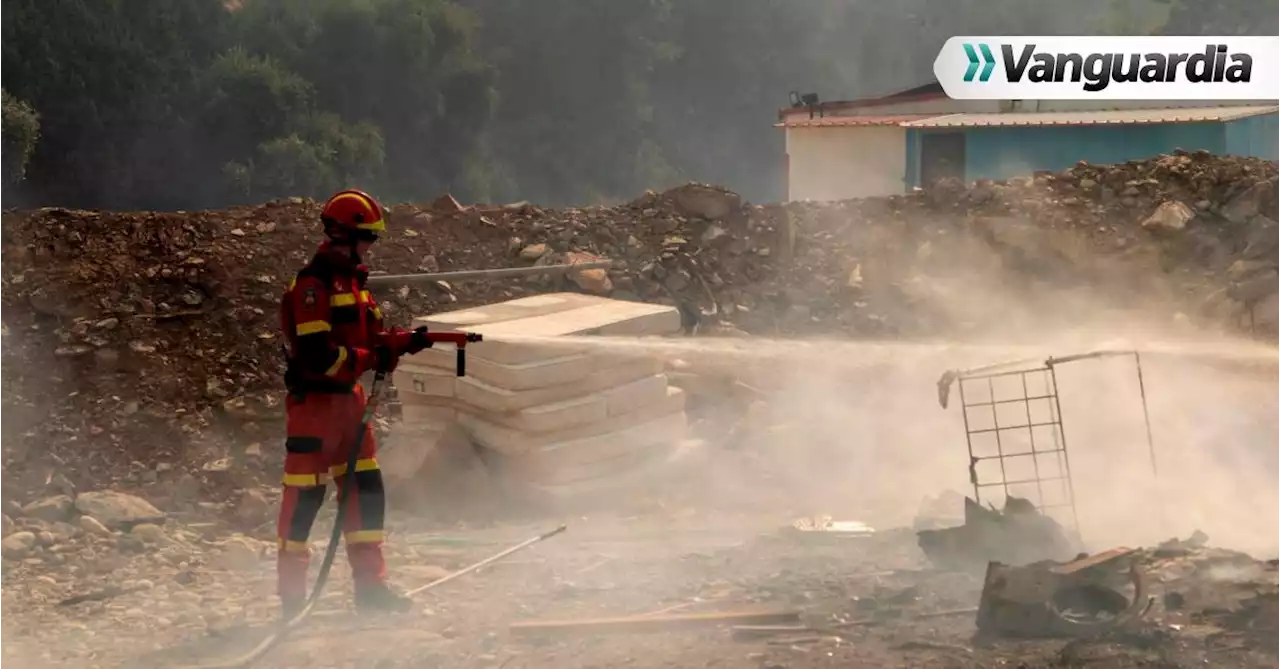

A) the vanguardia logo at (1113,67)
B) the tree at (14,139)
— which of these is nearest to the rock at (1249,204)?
the vanguardia logo at (1113,67)

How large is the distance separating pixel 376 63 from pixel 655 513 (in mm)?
28986

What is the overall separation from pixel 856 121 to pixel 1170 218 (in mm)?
12302

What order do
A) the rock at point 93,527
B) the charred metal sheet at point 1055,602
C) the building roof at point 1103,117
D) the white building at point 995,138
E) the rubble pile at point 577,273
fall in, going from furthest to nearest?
the white building at point 995,138, the building roof at point 1103,117, the rubble pile at point 577,273, the rock at point 93,527, the charred metal sheet at point 1055,602

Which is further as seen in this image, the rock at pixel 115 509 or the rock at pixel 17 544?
the rock at pixel 115 509

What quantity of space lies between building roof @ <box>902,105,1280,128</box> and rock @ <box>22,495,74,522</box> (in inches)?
677

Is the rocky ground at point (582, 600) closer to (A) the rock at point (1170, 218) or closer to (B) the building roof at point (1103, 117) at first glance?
(A) the rock at point (1170, 218)

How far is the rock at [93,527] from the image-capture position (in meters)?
6.92

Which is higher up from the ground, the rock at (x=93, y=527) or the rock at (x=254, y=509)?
the rock at (x=254, y=509)

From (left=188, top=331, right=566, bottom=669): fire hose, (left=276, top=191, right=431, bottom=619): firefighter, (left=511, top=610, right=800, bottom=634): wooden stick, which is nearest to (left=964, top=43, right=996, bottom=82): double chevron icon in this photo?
(left=188, top=331, right=566, bottom=669): fire hose

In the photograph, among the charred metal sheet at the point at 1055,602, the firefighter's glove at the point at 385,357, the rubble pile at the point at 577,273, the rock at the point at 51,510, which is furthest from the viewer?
the rubble pile at the point at 577,273

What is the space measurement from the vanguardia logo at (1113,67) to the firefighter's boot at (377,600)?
21.4 metres

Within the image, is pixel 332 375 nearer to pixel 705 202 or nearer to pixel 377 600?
pixel 377 600

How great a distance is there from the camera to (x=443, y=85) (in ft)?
118

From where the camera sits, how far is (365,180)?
3281 centimetres
